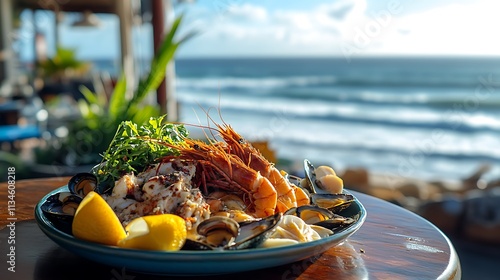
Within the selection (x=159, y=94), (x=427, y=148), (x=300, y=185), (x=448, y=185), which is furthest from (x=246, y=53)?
(x=300, y=185)

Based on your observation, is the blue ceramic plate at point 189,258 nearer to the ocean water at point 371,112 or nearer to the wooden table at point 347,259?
the wooden table at point 347,259

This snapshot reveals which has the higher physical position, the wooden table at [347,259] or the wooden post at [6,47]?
the wooden table at [347,259]

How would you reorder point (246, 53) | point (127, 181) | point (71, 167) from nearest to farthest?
point (127, 181)
point (71, 167)
point (246, 53)

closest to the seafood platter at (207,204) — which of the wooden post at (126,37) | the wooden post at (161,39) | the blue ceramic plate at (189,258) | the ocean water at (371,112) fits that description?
the blue ceramic plate at (189,258)

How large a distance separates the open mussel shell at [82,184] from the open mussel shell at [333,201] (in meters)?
0.67

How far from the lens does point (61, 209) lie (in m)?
1.32

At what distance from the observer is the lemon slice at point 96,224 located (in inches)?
41.9

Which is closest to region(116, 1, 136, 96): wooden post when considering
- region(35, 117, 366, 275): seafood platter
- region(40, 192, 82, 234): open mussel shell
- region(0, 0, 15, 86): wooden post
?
region(35, 117, 366, 275): seafood platter

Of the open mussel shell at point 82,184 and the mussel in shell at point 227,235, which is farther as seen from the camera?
the open mussel shell at point 82,184

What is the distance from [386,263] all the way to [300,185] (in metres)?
0.54

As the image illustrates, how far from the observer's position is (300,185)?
169cm

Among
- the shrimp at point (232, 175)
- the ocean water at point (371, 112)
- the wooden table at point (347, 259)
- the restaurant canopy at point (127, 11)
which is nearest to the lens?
the wooden table at point (347, 259)

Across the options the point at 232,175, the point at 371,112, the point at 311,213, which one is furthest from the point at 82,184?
the point at 371,112

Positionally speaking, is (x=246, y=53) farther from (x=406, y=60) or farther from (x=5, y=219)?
(x=5, y=219)
